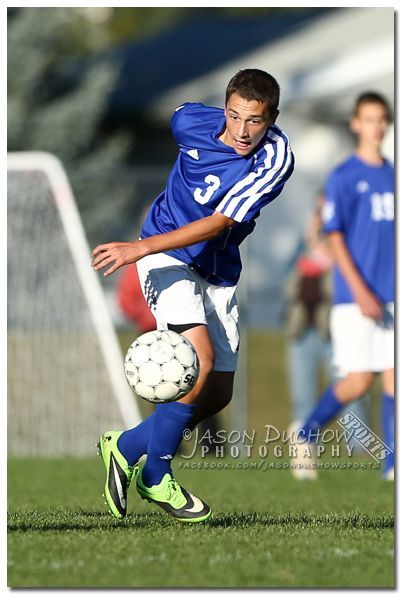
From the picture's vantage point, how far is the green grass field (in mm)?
3607

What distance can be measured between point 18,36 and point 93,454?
454 inches

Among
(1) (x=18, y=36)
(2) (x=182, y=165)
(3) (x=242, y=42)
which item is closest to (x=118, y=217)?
(1) (x=18, y=36)

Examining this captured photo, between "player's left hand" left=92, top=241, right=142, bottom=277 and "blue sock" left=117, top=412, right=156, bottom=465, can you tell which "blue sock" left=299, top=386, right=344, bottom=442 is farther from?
"player's left hand" left=92, top=241, right=142, bottom=277

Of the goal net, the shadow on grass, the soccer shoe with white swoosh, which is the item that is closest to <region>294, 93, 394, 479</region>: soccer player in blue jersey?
the shadow on grass

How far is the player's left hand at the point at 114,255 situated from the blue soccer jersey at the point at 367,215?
3.38 metres

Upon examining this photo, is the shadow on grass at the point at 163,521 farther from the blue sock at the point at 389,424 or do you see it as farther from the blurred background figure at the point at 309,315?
the blurred background figure at the point at 309,315

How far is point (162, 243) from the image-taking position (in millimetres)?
4707

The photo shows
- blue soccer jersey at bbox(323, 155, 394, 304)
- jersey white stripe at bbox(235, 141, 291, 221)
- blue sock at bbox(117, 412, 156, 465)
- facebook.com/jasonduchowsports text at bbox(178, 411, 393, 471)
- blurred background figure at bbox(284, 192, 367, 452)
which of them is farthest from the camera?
blurred background figure at bbox(284, 192, 367, 452)

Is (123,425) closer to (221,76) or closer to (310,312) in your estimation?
(310,312)

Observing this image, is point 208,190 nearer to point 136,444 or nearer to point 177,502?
point 136,444

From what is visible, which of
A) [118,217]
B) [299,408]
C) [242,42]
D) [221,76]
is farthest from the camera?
[242,42]

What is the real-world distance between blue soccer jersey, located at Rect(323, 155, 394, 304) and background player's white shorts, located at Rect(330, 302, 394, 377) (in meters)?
0.16

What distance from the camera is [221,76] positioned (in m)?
22.7

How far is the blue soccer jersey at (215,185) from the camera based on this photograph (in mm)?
4898
